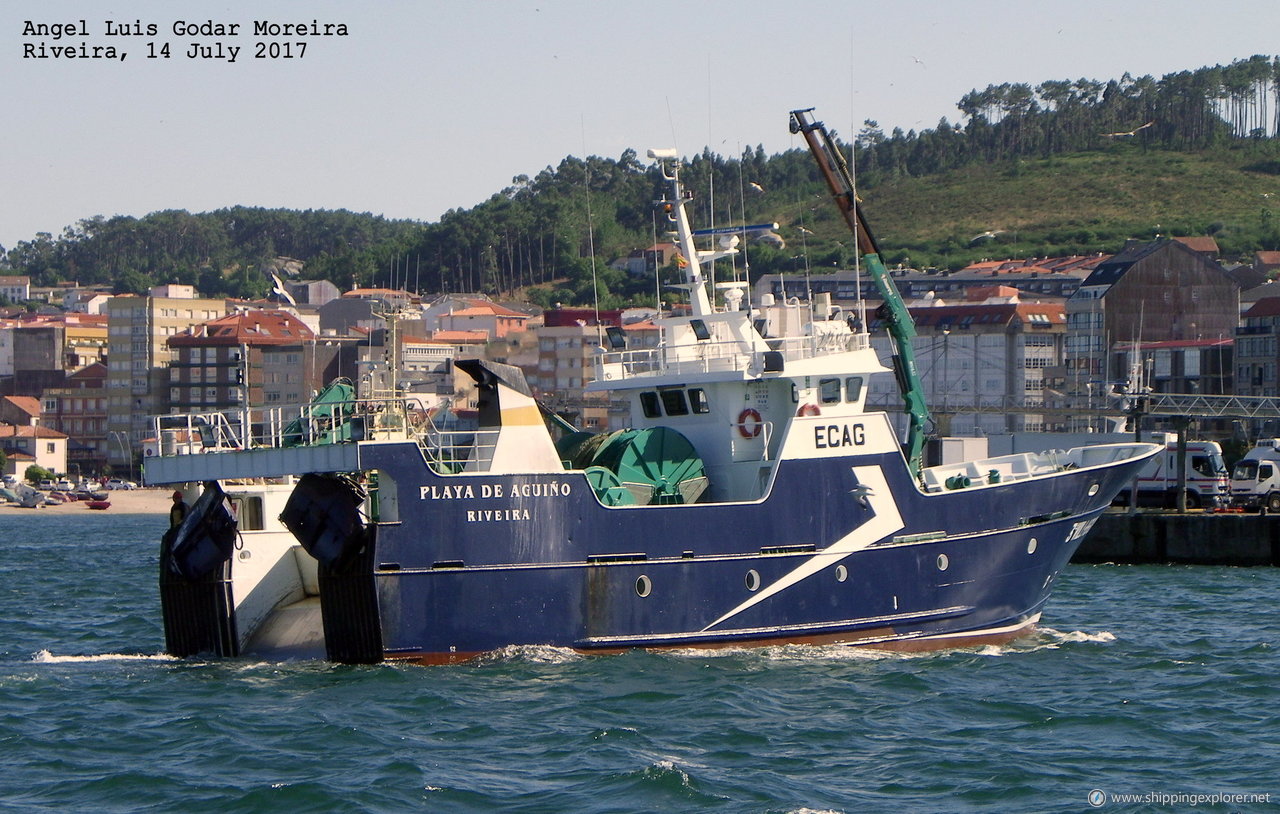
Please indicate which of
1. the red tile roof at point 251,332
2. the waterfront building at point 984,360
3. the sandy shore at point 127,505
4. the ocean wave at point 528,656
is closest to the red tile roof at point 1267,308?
the waterfront building at point 984,360

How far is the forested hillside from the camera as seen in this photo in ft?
445

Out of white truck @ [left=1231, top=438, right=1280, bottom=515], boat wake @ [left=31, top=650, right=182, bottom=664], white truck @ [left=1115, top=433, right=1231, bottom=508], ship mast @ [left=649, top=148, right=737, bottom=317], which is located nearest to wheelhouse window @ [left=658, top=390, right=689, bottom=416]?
ship mast @ [left=649, top=148, right=737, bottom=317]

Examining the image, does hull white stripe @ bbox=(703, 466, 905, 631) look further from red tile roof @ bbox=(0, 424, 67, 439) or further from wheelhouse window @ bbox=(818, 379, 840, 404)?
red tile roof @ bbox=(0, 424, 67, 439)

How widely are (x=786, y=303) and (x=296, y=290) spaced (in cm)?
13830

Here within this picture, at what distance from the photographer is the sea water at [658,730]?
1512 cm

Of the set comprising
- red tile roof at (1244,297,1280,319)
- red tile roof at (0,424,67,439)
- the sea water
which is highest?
red tile roof at (1244,297,1280,319)

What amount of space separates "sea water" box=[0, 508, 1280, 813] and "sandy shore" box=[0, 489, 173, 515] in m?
68.4

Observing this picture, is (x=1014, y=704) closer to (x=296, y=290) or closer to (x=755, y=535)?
(x=755, y=535)

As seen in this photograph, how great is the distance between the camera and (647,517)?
21.0 meters

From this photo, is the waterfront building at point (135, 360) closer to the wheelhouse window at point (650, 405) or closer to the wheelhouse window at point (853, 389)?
A: the wheelhouse window at point (650, 405)

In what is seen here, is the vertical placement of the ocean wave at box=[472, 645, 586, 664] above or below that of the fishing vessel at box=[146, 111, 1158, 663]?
below

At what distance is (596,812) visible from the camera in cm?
1453

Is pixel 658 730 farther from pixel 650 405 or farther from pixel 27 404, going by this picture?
pixel 27 404

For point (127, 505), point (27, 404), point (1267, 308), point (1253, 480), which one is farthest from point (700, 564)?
point (27, 404)
